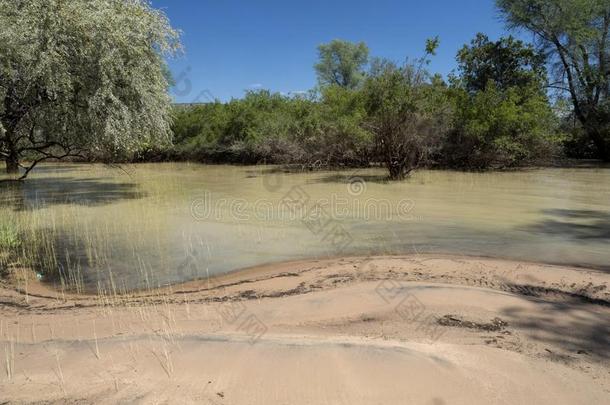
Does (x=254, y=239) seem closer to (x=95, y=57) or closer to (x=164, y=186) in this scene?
(x=95, y=57)

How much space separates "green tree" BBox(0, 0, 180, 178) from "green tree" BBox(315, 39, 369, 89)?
4268 centimetres

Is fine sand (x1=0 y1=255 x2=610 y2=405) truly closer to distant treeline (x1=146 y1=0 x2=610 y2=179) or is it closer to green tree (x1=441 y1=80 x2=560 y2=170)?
distant treeline (x1=146 y1=0 x2=610 y2=179)

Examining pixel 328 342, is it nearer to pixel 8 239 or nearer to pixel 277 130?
pixel 8 239

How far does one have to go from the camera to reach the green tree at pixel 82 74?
33.4 feet

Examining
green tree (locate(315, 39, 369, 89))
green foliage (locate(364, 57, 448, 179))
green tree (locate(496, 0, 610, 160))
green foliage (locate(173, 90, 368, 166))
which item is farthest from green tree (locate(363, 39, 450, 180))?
green tree (locate(315, 39, 369, 89))

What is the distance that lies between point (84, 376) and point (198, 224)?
700 cm

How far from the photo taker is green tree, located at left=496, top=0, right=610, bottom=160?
24.0 meters

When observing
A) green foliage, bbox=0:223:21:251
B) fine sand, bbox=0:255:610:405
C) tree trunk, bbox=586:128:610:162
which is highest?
tree trunk, bbox=586:128:610:162

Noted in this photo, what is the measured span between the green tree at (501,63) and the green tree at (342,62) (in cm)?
2669

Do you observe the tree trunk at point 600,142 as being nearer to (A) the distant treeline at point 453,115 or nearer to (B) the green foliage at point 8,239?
(A) the distant treeline at point 453,115

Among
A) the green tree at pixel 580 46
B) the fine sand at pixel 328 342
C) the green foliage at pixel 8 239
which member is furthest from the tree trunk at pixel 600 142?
the green foliage at pixel 8 239

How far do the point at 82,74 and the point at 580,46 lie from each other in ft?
80.0

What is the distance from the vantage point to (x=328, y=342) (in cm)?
396

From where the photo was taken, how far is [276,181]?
1900 centimetres
